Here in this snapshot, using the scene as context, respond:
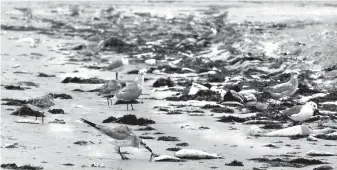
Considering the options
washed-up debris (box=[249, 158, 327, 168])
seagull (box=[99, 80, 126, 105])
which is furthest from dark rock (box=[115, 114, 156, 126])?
washed-up debris (box=[249, 158, 327, 168])

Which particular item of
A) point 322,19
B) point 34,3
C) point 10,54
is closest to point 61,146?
point 10,54

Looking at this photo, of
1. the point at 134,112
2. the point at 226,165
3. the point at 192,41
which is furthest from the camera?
the point at 192,41

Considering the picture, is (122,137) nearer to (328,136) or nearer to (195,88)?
(328,136)

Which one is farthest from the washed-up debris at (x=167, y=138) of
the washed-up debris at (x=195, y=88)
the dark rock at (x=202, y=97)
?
the washed-up debris at (x=195, y=88)

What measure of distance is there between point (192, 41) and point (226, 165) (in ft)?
81.6

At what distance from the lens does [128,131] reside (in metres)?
10.4

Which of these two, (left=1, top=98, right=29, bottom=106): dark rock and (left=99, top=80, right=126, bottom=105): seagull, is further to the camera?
(left=99, top=80, right=126, bottom=105): seagull

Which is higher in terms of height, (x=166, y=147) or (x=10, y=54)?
(x=10, y=54)

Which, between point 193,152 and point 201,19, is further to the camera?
point 201,19

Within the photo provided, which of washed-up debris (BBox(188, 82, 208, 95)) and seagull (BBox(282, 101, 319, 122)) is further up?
washed-up debris (BBox(188, 82, 208, 95))

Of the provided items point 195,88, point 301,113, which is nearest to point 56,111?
point 195,88

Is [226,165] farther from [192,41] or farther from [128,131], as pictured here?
[192,41]

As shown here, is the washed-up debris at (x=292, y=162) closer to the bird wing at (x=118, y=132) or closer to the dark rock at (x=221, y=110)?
the bird wing at (x=118, y=132)

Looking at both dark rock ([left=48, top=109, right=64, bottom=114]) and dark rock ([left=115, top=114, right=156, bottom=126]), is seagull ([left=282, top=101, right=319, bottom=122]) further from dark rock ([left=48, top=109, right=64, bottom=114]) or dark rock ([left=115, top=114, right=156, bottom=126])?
dark rock ([left=48, top=109, right=64, bottom=114])
